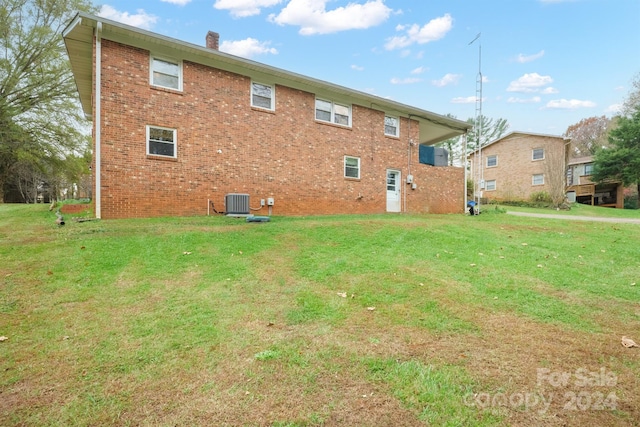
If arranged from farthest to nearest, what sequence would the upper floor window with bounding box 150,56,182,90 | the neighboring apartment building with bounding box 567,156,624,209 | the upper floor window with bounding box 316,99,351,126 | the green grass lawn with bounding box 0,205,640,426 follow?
the neighboring apartment building with bounding box 567,156,624,209 → the upper floor window with bounding box 316,99,351,126 → the upper floor window with bounding box 150,56,182,90 → the green grass lawn with bounding box 0,205,640,426

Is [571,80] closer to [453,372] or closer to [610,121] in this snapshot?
[453,372]

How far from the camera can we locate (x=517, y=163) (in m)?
29.8

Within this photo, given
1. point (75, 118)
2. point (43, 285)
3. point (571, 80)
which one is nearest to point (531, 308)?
point (43, 285)

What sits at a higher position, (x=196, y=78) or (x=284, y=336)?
(x=196, y=78)

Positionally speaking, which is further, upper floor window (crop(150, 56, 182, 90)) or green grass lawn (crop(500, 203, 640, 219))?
green grass lawn (crop(500, 203, 640, 219))

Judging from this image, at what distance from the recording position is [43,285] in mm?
4285

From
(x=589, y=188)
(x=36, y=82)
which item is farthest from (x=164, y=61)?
(x=589, y=188)

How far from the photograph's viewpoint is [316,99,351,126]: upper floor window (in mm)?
14109

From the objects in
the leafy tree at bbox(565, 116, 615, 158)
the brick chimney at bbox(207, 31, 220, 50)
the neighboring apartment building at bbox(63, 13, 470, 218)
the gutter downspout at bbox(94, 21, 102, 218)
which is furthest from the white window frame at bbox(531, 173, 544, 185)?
the gutter downspout at bbox(94, 21, 102, 218)

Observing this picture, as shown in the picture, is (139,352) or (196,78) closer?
(139,352)

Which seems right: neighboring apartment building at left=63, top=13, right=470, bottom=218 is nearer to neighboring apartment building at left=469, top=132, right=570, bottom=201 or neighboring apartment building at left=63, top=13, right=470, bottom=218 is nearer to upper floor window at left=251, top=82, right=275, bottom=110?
upper floor window at left=251, top=82, right=275, bottom=110

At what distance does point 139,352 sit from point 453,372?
104 inches

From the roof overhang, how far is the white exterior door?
3.11m

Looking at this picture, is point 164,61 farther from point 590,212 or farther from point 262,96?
point 590,212
